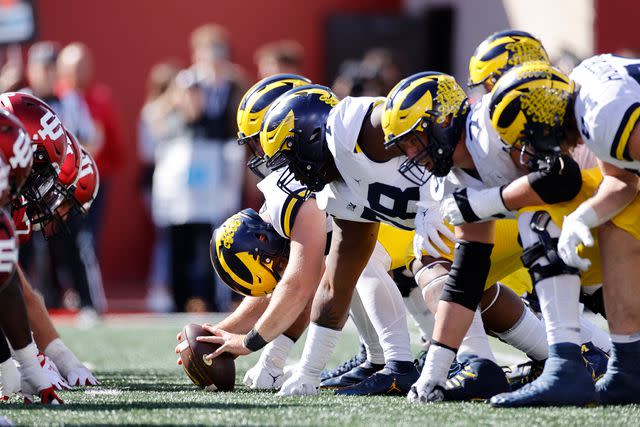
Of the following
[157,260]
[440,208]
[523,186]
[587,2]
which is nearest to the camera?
[523,186]

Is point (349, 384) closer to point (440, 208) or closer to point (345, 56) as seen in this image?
point (440, 208)

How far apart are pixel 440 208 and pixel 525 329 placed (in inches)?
29.7

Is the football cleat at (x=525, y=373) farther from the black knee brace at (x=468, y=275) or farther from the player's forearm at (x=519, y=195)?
the player's forearm at (x=519, y=195)

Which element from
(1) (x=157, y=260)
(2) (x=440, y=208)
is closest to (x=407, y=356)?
(2) (x=440, y=208)

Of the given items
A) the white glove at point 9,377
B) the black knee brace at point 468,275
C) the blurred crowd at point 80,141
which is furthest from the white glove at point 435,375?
the blurred crowd at point 80,141

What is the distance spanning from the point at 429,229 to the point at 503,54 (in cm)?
161

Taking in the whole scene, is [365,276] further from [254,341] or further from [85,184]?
[85,184]

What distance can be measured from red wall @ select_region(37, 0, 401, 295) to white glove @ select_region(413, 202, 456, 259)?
8.81 metres

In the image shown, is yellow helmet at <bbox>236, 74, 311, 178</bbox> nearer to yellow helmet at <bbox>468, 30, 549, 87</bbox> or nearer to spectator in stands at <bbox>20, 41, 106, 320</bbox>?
yellow helmet at <bbox>468, 30, 549, 87</bbox>

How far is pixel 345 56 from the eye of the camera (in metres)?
13.3

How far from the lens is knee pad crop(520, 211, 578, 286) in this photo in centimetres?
410

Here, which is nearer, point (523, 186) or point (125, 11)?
point (523, 186)

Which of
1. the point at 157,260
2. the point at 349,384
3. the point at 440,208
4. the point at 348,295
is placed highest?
the point at 440,208

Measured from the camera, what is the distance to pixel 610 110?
3996 mm
